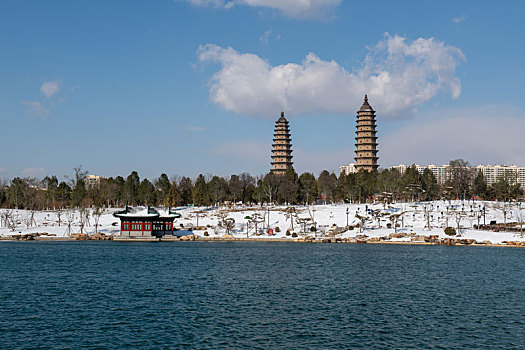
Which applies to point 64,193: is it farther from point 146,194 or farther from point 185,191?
point 185,191

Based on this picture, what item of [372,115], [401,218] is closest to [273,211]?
[401,218]

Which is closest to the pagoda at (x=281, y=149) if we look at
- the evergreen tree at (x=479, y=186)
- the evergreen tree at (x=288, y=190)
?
the evergreen tree at (x=288, y=190)

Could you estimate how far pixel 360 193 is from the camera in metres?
149

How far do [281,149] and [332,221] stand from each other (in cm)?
7653

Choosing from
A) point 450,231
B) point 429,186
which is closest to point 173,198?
point 429,186

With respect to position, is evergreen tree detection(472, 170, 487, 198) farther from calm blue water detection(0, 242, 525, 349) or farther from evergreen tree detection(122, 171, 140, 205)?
evergreen tree detection(122, 171, 140, 205)

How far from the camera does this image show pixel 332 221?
115 metres

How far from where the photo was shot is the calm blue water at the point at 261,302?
26750mm

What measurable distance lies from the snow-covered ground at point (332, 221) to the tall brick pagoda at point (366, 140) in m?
45.0

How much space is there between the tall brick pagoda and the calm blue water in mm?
113137

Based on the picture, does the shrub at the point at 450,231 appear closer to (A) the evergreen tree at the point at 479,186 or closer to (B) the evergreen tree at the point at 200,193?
(A) the evergreen tree at the point at 479,186

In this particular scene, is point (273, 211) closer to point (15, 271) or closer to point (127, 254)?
point (127, 254)

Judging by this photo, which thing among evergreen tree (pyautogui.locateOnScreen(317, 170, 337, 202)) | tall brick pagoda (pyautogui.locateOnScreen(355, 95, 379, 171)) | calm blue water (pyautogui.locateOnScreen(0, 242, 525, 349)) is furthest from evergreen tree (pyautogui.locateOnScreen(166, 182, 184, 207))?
calm blue water (pyautogui.locateOnScreen(0, 242, 525, 349))

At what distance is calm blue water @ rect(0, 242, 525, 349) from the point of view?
2675cm
